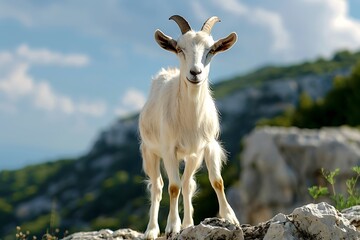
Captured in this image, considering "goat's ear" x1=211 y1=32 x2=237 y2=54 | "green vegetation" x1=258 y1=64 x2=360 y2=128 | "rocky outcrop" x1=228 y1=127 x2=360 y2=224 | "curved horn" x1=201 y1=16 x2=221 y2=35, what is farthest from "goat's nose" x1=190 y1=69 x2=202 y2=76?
"green vegetation" x1=258 y1=64 x2=360 y2=128

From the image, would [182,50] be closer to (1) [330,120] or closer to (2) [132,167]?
(1) [330,120]

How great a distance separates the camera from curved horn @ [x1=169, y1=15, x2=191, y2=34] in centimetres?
925

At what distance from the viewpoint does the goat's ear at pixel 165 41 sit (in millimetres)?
9133

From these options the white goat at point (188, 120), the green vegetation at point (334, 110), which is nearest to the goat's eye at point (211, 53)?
the white goat at point (188, 120)

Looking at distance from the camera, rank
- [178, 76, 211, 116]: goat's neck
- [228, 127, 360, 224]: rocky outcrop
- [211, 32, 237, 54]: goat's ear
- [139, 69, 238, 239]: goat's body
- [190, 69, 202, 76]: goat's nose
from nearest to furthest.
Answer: [190, 69, 202, 76]: goat's nose
[211, 32, 237, 54]: goat's ear
[178, 76, 211, 116]: goat's neck
[139, 69, 238, 239]: goat's body
[228, 127, 360, 224]: rocky outcrop

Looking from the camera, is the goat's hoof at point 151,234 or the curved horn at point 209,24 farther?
the goat's hoof at point 151,234

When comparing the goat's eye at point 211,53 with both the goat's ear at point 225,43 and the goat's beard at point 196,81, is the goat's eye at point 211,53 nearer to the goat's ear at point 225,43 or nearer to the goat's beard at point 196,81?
the goat's ear at point 225,43

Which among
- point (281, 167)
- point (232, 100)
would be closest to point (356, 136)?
point (281, 167)

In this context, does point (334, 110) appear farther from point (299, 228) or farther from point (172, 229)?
point (299, 228)

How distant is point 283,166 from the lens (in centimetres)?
4184

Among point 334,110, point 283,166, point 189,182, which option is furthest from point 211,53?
point 334,110

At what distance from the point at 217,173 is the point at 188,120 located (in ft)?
2.80

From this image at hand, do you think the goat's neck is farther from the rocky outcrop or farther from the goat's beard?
the rocky outcrop

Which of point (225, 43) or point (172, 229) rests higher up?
point (225, 43)
